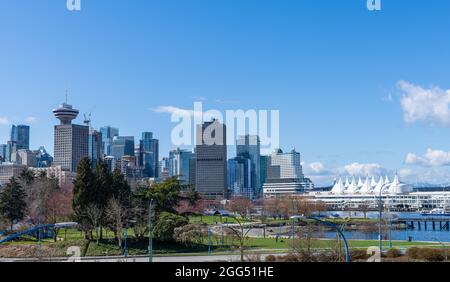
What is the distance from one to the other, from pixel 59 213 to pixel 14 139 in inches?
714

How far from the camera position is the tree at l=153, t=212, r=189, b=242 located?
57.7ft

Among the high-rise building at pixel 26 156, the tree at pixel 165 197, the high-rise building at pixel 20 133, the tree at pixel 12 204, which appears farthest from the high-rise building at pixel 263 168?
the tree at pixel 12 204

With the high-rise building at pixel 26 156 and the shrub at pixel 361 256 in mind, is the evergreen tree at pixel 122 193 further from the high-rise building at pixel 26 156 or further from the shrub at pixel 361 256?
the shrub at pixel 361 256

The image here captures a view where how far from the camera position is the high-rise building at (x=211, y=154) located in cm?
275

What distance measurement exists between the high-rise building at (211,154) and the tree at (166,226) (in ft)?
40.2

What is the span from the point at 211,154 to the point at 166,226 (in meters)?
14.5

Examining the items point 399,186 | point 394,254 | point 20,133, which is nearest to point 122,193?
point 399,186

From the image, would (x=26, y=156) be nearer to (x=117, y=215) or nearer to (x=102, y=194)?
(x=117, y=215)

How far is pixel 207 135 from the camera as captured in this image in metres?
2.78

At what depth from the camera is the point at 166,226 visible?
17578 mm

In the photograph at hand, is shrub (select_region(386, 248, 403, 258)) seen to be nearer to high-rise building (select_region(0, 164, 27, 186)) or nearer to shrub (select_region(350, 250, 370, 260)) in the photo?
shrub (select_region(350, 250, 370, 260))

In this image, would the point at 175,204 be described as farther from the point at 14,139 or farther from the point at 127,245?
the point at 14,139

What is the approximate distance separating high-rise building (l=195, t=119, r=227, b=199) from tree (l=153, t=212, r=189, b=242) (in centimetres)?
1224
